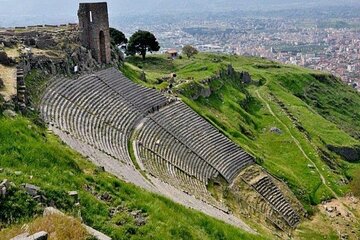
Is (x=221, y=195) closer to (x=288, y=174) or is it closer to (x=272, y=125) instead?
(x=288, y=174)

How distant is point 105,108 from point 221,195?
9448mm

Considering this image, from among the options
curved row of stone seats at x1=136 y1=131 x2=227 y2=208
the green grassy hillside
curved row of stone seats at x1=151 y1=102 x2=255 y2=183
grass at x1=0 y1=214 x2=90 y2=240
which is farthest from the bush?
grass at x1=0 y1=214 x2=90 y2=240

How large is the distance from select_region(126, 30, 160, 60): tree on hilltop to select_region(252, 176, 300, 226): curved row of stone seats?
120ft

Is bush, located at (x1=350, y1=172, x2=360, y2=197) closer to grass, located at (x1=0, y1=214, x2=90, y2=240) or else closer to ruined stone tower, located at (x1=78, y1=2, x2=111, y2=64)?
ruined stone tower, located at (x1=78, y1=2, x2=111, y2=64)

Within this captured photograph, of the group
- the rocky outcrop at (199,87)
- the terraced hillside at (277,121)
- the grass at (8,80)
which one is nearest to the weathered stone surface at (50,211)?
the grass at (8,80)

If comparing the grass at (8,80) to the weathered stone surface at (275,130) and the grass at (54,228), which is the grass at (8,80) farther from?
the weathered stone surface at (275,130)

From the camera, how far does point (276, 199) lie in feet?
108

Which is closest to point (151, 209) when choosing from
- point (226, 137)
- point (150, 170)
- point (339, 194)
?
point (150, 170)

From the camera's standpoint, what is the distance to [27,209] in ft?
37.9

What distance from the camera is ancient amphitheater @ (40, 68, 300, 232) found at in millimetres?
23672

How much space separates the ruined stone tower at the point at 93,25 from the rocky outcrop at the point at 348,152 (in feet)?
86.3

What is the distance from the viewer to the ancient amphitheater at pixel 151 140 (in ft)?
77.7

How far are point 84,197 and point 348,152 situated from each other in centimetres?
4176

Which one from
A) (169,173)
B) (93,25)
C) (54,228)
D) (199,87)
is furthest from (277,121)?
(54,228)
